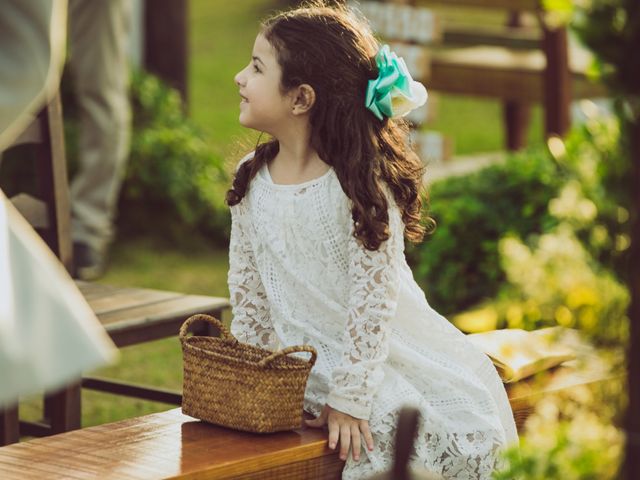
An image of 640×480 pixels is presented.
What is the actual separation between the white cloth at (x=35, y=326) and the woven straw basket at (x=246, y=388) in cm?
158

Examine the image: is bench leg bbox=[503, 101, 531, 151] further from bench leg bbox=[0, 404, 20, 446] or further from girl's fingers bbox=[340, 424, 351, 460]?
girl's fingers bbox=[340, 424, 351, 460]

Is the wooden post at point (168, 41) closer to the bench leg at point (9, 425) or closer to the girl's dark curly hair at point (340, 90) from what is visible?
the bench leg at point (9, 425)

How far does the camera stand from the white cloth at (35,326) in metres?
1.20

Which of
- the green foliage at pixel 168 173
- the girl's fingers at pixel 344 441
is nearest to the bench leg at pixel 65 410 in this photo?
the girl's fingers at pixel 344 441

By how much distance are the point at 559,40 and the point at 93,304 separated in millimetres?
3520

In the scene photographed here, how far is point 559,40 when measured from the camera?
21.8 feet

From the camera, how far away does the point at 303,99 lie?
3.20 metres

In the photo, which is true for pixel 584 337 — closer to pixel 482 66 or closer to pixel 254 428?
pixel 254 428

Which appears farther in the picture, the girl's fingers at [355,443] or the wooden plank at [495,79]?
the wooden plank at [495,79]

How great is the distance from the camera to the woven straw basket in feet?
9.41

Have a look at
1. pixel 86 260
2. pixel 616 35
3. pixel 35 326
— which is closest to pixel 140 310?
pixel 616 35

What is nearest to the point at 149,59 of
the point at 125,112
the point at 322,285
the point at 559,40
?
the point at 125,112

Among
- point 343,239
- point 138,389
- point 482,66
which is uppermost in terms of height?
point 482,66

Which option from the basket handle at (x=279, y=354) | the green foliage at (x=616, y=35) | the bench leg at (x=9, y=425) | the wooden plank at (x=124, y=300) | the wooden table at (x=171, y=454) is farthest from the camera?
the wooden plank at (x=124, y=300)
